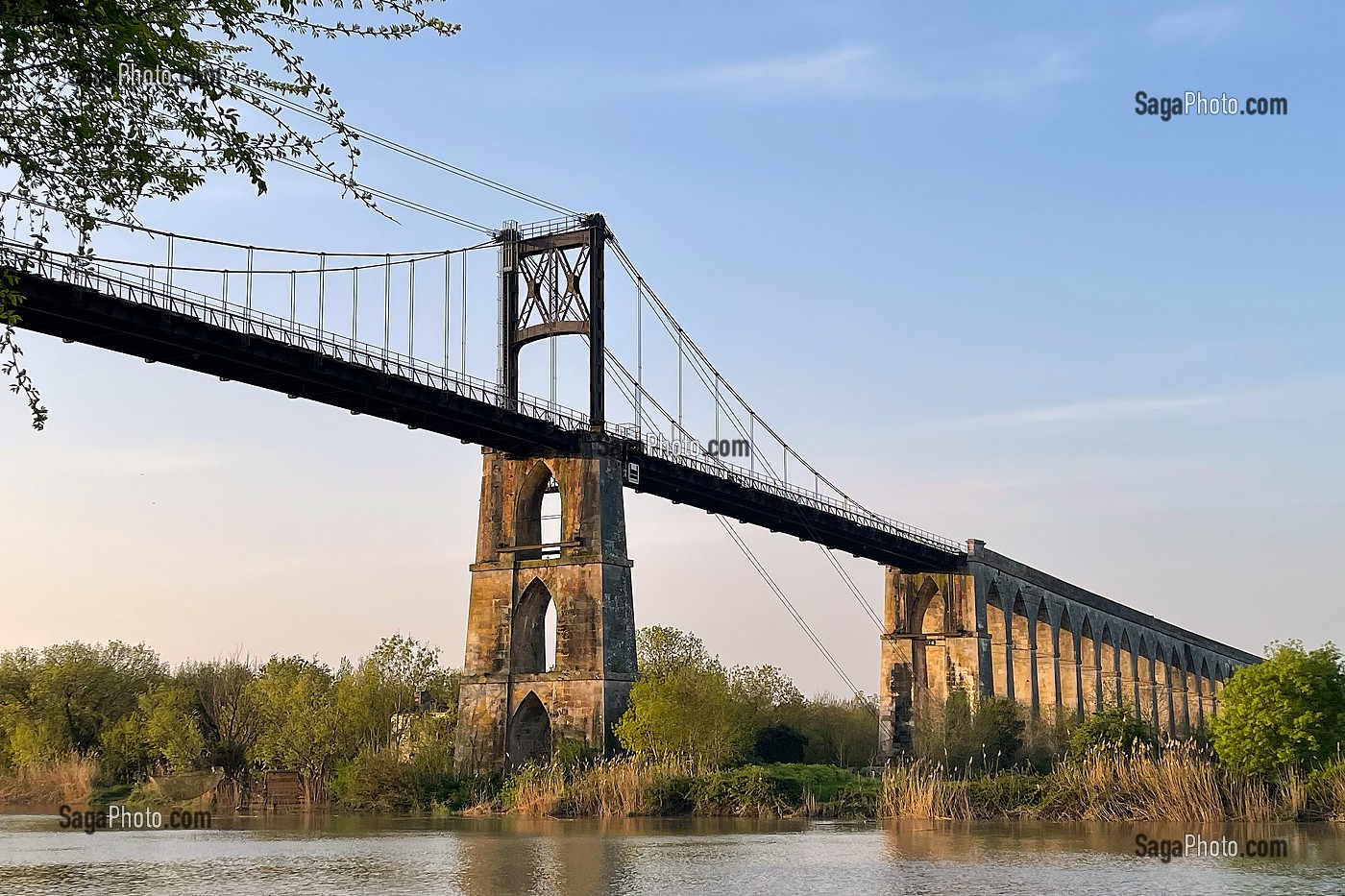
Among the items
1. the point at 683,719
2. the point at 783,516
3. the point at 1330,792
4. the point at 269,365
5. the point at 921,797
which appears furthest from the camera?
the point at 783,516

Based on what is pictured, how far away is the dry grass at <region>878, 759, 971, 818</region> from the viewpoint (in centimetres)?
3503

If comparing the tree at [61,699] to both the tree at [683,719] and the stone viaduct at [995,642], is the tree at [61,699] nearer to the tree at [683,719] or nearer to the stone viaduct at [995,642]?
the tree at [683,719]

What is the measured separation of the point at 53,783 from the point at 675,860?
131 feet

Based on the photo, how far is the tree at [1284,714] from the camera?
32.9 meters

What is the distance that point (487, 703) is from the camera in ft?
163

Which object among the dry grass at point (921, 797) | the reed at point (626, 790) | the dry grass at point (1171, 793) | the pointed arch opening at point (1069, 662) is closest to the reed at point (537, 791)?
the reed at point (626, 790)

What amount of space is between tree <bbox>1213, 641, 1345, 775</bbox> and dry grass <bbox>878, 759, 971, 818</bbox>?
5.91 meters

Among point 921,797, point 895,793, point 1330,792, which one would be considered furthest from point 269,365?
point 1330,792

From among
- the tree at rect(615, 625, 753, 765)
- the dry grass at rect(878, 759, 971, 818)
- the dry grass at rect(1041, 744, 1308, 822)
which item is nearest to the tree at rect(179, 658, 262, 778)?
the tree at rect(615, 625, 753, 765)

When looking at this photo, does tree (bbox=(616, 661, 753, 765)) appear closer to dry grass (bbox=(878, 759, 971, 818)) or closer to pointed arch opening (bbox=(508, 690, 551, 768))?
pointed arch opening (bbox=(508, 690, 551, 768))

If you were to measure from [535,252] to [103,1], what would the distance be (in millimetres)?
44568

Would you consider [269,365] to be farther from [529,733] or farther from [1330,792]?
[1330,792]

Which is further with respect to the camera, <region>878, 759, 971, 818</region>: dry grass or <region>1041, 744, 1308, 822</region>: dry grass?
<region>878, 759, 971, 818</region>: dry grass

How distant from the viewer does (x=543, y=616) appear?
170 ft
